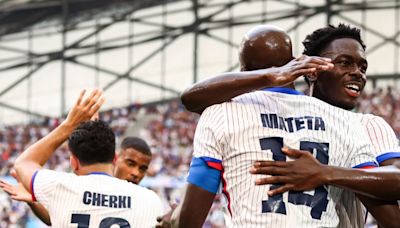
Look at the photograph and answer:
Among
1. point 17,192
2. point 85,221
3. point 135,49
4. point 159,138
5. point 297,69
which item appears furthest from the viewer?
point 135,49

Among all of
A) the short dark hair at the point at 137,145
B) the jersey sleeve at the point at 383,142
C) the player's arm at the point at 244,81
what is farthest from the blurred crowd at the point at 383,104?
the player's arm at the point at 244,81

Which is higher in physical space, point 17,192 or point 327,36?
point 327,36

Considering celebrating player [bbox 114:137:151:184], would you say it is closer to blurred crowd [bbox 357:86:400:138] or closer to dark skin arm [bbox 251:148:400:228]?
dark skin arm [bbox 251:148:400:228]

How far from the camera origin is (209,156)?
3094mm

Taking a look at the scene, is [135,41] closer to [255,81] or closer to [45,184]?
[45,184]

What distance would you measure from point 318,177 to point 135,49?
1121 inches

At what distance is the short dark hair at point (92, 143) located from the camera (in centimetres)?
435

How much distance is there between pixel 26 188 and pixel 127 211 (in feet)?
1.80

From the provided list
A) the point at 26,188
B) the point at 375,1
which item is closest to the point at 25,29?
the point at 375,1

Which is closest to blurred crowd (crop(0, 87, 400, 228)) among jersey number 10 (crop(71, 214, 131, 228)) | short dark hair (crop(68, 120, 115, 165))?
short dark hair (crop(68, 120, 115, 165))

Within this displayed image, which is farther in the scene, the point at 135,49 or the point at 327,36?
the point at 135,49

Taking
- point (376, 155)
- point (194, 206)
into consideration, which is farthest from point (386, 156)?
point (194, 206)

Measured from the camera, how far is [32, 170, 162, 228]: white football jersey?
4.20m

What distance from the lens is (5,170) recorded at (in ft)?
75.4
